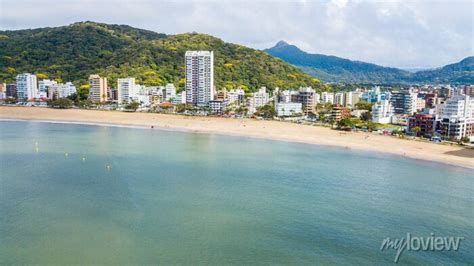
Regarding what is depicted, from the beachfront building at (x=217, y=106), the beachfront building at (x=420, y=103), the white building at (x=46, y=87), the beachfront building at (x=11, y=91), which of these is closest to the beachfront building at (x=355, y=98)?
the beachfront building at (x=420, y=103)

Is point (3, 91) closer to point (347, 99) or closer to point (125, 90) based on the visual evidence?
point (125, 90)

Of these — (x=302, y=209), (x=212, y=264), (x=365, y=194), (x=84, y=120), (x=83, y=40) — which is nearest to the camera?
(x=212, y=264)

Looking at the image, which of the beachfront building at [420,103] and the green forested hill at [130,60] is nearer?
the beachfront building at [420,103]

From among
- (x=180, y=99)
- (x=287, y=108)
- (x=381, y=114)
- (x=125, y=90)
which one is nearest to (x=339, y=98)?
(x=287, y=108)

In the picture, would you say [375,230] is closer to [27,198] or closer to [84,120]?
[27,198]

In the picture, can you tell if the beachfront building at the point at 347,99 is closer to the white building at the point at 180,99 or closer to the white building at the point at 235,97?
the white building at the point at 235,97

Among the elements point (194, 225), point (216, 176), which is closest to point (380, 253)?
point (194, 225)
